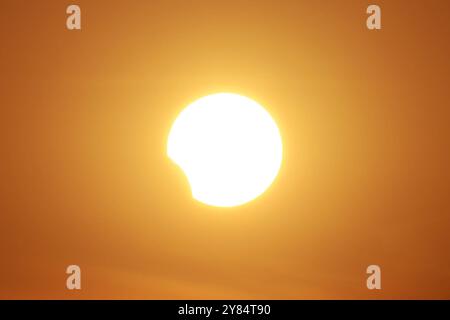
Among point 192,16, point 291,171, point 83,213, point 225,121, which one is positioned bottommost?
point 83,213

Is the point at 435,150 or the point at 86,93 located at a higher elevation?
the point at 86,93

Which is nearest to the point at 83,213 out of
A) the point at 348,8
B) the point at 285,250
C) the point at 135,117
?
the point at 135,117

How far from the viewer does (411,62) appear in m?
1.96

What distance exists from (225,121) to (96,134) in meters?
0.51

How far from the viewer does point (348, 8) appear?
6.34 ft

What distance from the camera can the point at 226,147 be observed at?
190 centimetres

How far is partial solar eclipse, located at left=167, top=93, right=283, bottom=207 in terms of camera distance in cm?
191

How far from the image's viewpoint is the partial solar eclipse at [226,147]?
1.91 metres

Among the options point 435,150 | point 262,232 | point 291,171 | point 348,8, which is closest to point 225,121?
point 291,171

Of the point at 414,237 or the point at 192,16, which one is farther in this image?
the point at 414,237

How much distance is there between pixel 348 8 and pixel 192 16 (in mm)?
592

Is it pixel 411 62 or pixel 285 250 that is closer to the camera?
pixel 411 62

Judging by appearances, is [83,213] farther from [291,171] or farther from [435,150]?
[435,150]

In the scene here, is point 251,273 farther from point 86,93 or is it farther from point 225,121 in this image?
point 86,93
